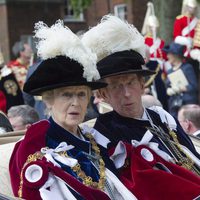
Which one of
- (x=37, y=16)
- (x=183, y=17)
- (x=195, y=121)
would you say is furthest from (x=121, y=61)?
(x=37, y=16)

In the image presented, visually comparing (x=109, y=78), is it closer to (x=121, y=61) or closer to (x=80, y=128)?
(x=121, y=61)

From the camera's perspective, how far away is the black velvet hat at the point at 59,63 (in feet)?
13.4

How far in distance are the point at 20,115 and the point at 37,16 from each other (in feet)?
61.6

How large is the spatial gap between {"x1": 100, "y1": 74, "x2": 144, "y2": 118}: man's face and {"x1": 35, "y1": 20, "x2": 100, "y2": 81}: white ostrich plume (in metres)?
0.52

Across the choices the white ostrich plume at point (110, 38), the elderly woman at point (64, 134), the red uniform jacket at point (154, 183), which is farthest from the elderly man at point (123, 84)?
the elderly woman at point (64, 134)

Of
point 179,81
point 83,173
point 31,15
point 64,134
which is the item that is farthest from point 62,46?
point 31,15

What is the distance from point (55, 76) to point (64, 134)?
1.11ft

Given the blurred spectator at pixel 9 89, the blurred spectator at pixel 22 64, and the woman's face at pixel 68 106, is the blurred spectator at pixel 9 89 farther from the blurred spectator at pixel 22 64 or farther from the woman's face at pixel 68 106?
the woman's face at pixel 68 106

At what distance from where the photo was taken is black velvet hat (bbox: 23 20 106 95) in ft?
A: 13.4

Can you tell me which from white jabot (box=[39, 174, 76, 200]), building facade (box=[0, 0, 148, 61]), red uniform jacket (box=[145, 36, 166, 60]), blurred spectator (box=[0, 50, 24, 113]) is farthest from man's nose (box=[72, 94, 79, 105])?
building facade (box=[0, 0, 148, 61])

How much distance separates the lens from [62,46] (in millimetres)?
4148

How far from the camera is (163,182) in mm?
4309

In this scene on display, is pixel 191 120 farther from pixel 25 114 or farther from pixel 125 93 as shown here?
pixel 125 93

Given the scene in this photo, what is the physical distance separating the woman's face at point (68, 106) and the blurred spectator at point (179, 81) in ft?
17.9
